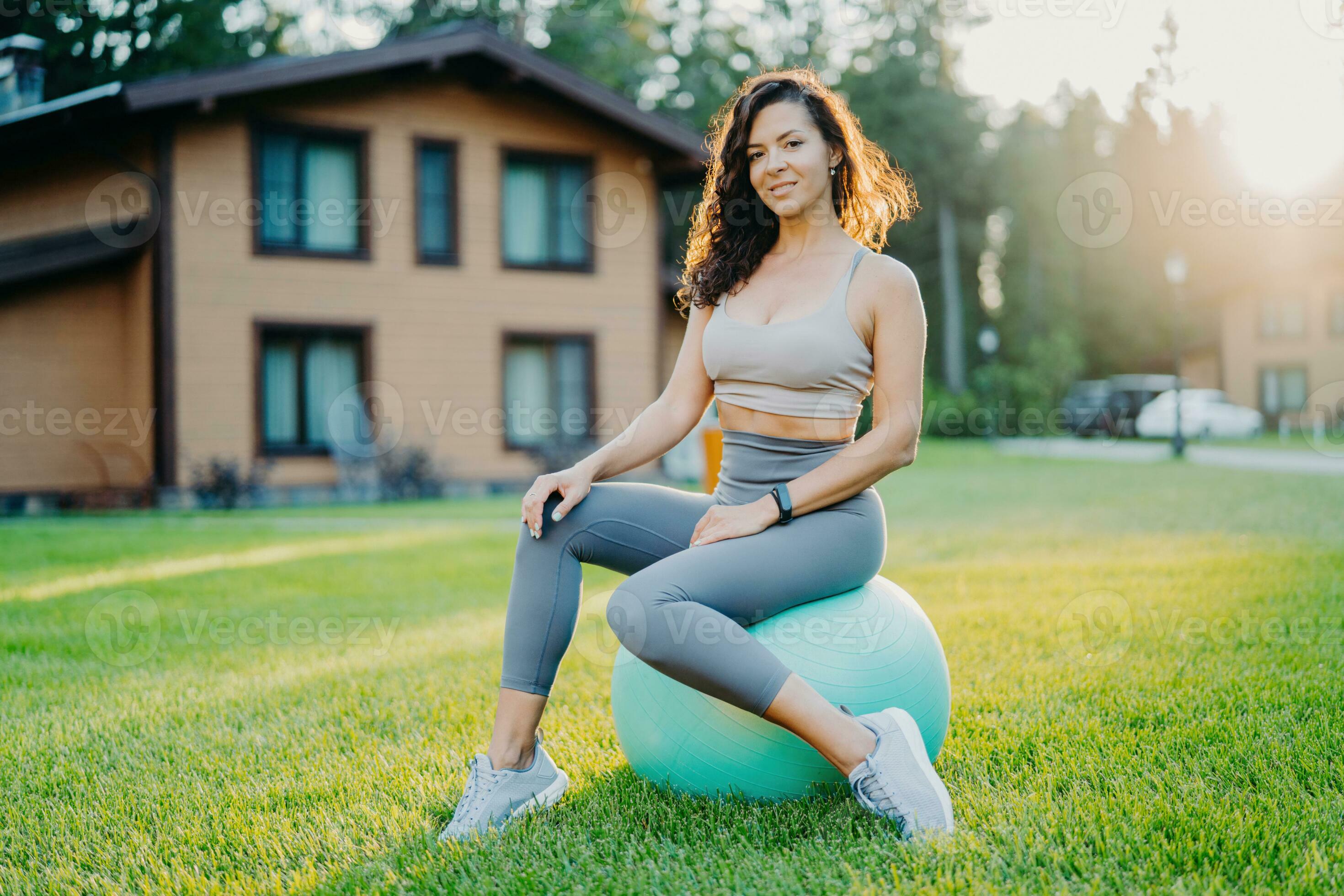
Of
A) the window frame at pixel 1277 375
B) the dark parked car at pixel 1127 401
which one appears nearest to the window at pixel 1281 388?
the window frame at pixel 1277 375

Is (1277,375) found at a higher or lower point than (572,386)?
higher

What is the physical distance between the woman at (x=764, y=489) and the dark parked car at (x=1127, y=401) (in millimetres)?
29309

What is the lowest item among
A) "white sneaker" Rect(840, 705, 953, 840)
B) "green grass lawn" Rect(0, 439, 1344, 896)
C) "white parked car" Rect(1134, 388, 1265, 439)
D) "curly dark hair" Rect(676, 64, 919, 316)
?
"green grass lawn" Rect(0, 439, 1344, 896)

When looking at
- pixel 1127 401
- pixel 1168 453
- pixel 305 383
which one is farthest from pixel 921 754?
pixel 1127 401

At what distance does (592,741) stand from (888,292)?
1779 millimetres

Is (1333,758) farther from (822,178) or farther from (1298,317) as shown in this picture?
(1298,317)

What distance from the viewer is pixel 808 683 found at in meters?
2.78

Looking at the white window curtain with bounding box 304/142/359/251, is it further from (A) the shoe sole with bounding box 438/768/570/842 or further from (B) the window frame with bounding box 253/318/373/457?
(A) the shoe sole with bounding box 438/768/570/842

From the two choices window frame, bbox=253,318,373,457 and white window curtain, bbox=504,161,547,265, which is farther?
white window curtain, bbox=504,161,547,265

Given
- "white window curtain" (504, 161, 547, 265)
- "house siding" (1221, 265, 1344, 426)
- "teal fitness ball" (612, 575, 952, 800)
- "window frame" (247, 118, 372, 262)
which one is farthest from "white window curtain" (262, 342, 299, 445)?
"house siding" (1221, 265, 1344, 426)

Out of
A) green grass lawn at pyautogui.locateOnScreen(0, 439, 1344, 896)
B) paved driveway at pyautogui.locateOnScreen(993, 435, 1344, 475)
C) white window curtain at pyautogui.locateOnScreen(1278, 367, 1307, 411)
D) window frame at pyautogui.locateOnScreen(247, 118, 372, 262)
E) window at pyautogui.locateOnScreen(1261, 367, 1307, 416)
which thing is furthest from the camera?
window at pyautogui.locateOnScreen(1261, 367, 1307, 416)

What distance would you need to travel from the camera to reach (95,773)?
3.43 m

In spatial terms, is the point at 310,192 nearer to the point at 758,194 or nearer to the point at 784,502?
the point at 758,194

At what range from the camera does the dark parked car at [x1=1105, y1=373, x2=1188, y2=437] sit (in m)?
30.3
